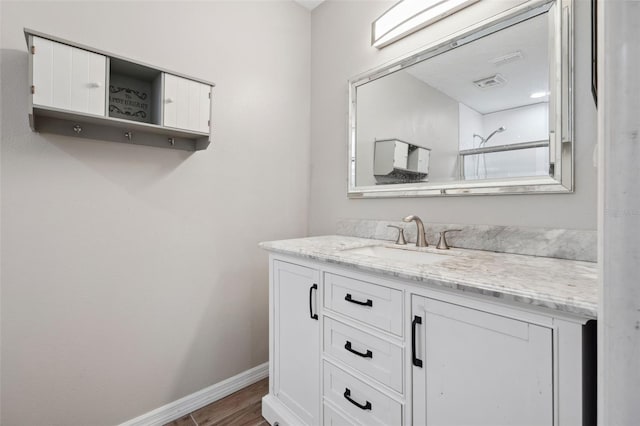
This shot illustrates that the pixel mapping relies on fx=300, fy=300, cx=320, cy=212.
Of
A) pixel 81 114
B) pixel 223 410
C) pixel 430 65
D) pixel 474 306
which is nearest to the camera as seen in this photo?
pixel 474 306

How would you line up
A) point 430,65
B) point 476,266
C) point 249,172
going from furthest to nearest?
point 249,172, point 430,65, point 476,266

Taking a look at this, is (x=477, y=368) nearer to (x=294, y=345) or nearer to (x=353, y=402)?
(x=353, y=402)

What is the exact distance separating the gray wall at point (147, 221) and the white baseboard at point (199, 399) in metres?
0.04

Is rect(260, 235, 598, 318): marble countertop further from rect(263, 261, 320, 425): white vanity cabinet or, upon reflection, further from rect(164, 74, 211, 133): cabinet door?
rect(164, 74, 211, 133): cabinet door

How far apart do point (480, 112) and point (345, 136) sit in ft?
2.83

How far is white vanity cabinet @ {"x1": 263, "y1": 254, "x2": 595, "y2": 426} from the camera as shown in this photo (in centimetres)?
71

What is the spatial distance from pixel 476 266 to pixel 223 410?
5.27ft

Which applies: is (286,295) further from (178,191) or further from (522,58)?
(522,58)

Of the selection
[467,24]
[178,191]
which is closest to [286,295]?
[178,191]

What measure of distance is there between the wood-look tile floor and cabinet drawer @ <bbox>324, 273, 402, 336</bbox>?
0.92 metres

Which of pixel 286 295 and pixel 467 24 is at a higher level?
pixel 467 24

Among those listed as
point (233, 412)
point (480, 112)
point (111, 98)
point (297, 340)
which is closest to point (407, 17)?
point (480, 112)

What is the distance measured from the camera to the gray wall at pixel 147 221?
124 centimetres

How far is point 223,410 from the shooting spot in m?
1.72
